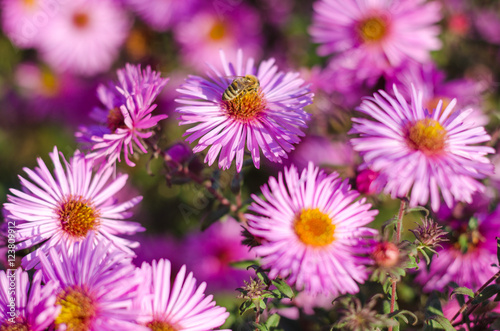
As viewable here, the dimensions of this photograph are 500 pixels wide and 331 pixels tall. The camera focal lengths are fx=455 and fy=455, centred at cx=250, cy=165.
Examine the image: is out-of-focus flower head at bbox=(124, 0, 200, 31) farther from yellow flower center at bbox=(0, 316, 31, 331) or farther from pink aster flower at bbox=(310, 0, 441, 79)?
yellow flower center at bbox=(0, 316, 31, 331)

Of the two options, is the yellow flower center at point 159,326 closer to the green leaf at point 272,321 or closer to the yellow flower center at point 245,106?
the green leaf at point 272,321

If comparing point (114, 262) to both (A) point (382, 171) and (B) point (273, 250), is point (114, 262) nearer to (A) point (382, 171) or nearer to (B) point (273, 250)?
(B) point (273, 250)

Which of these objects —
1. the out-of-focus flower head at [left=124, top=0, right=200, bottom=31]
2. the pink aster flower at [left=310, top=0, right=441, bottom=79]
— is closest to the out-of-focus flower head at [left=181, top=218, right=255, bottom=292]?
the pink aster flower at [left=310, top=0, right=441, bottom=79]

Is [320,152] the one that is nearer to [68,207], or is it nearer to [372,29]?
[372,29]

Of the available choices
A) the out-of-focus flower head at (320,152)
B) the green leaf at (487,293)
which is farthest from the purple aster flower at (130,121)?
the green leaf at (487,293)

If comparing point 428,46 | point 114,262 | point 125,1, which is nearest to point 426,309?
point 114,262

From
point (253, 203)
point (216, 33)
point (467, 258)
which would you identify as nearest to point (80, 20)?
point (216, 33)
